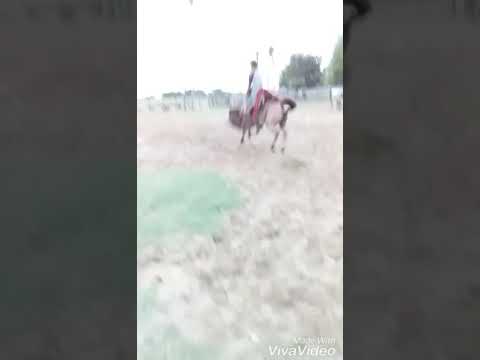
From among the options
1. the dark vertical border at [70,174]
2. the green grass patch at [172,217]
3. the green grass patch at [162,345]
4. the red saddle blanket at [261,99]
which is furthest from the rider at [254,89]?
the green grass patch at [162,345]

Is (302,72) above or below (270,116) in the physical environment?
above

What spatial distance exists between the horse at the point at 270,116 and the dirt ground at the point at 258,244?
0.02m

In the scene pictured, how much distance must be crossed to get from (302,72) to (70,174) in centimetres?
76

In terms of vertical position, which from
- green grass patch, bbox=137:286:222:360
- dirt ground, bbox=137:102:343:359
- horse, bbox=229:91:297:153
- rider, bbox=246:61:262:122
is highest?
rider, bbox=246:61:262:122

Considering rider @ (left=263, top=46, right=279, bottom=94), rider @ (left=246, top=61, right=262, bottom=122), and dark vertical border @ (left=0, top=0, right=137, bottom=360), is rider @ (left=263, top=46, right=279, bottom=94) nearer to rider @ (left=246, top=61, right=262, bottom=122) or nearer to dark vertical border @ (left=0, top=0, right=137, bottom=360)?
rider @ (left=246, top=61, right=262, bottom=122)

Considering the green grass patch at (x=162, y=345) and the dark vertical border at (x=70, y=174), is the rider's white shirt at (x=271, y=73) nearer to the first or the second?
the dark vertical border at (x=70, y=174)

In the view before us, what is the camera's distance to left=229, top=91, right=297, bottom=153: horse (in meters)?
1.37

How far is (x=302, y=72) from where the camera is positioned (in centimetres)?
136

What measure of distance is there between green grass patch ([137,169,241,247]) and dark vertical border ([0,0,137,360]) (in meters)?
0.04

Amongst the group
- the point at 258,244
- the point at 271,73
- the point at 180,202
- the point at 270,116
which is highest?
the point at 271,73
